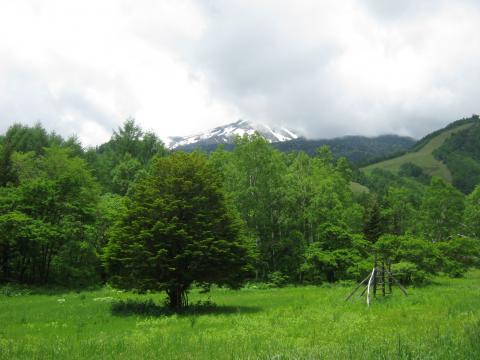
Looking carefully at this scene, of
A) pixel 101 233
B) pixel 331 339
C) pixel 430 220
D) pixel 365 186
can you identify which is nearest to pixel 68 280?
pixel 101 233

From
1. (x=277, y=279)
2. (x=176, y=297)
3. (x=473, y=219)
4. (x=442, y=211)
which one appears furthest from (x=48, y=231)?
(x=473, y=219)

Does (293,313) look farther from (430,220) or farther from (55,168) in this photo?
(430,220)

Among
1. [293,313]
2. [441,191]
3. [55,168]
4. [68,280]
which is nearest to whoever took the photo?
[293,313]

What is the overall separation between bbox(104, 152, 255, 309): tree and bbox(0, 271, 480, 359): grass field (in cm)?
243

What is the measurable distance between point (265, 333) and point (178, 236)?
9.94 metres

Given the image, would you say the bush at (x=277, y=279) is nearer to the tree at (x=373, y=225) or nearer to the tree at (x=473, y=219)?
the tree at (x=373, y=225)

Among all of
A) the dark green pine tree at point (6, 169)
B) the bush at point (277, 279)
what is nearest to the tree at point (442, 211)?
the bush at point (277, 279)

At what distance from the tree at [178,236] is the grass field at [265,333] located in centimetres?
243

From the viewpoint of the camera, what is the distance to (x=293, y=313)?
21.9 meters

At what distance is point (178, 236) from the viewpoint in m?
24.5

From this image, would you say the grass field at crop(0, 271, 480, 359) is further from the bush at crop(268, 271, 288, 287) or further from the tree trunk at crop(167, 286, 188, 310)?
the bush at crop(268, 271, 288, 287)

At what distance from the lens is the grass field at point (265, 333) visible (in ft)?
35.8

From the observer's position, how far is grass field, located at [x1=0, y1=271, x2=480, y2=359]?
10914mm

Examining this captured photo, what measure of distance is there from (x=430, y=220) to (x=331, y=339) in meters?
65.7
